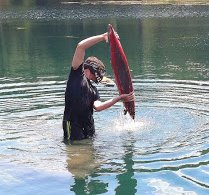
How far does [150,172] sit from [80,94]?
2.49m

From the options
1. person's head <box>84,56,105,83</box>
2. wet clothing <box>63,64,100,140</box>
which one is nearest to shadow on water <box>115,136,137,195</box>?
wet clothing <box>63,64,100,140</box>

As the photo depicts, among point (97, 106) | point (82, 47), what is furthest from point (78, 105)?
point (82, 47)

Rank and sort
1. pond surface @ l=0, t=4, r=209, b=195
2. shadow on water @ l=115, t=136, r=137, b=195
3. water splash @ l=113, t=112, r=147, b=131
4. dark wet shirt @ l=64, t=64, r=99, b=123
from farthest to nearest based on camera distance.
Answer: water splash @ l=113, t=112, r=147, b=131
dark wet shirt @ l=64, t=64, r=99, b=123
pond surface @ l=0, t=4, r=209, b=195
shadow on water @ l=115, t=136, r=137, b=195

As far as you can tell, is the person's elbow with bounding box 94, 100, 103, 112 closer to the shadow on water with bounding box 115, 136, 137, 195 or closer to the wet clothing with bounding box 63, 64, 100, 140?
the wet clothing with bounding box 63, 64, 100, 140

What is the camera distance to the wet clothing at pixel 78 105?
38.9 feet

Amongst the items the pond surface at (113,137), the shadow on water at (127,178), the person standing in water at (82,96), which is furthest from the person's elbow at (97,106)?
the shadow on water at (127,178)

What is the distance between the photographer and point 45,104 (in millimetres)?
17891

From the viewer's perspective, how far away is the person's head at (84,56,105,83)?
11.9 metres

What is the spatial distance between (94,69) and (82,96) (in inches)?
27.4

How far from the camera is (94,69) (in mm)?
11961

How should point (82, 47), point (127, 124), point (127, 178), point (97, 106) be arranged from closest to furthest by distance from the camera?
point (127, 178) → point (82, 47) → point (97, 106) → point (127, 124)

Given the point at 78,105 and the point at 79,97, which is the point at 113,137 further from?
the point at 79,97

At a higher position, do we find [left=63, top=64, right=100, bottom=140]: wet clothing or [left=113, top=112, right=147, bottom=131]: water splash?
[left=63, top=64, right=100, bottom=140]: wet clothing

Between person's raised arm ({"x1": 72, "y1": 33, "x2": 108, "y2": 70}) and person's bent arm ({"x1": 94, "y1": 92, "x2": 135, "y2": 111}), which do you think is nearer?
person's raised arm ({"x1": 72, "y1": 33, "x2": 108, "y2": 70})
